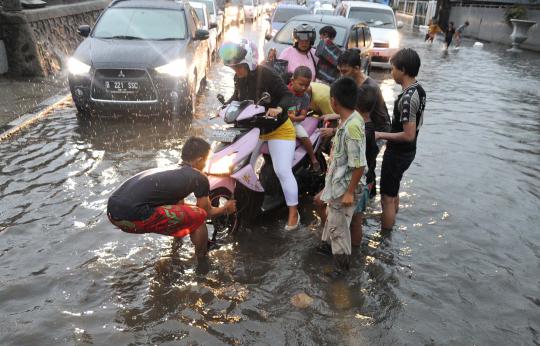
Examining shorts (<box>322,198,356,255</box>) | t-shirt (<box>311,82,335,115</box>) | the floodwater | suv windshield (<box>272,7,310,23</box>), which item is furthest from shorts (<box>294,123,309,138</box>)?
suv windshield (<box>272,7,310,23</box>)

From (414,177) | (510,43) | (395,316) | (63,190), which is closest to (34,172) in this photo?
(63,190)

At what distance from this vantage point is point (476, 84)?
1416 centimetres

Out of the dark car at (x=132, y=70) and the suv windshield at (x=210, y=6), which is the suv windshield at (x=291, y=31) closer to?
the dark car at (x=132, y=70)

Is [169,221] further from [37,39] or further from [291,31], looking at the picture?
[37,39]

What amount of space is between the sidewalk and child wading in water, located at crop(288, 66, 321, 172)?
529 cm

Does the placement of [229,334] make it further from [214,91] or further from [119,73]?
[214,91]

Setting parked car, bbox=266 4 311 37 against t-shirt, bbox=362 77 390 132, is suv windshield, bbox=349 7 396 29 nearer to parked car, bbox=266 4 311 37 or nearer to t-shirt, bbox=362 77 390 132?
parked car, bbox=266 4 311 37

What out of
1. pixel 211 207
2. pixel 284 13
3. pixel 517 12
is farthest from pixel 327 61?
pixel 517 12

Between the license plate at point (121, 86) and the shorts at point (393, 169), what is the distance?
4.62 meters

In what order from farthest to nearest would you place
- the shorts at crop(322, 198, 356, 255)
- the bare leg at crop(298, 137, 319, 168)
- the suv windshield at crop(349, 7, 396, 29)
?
the suv windshield at crop(349, 7, 396, 29), the bare leg at crop(298, 137, 319, 168), the shorts at crop(322, 198, 356, 255)

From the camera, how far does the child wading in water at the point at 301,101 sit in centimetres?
470

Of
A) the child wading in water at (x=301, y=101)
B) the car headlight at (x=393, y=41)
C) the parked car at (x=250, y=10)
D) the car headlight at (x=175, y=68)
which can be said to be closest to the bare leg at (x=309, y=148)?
the child wading in water at (x=301, y=101)

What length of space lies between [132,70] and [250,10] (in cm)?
2673

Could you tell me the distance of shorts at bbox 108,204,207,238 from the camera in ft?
11.6
